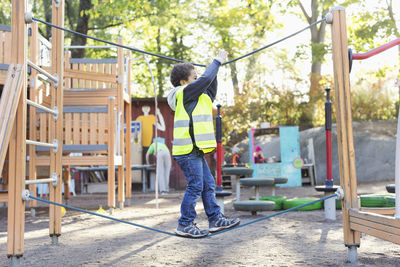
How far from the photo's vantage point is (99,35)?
704 inches

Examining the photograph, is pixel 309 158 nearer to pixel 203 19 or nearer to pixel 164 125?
pixel 164 125

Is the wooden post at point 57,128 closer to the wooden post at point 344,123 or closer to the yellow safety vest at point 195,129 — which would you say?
the yellow safety vest at point 195,129

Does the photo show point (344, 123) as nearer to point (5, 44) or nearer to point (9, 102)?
point (9, 102)

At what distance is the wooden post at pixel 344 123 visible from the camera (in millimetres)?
3594

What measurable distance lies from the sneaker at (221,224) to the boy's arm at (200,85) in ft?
3.35

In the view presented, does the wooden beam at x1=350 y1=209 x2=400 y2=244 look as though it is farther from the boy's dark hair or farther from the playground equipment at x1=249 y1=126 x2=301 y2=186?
the playground equipment at x1=249 y1=126 x2=301 y2=186

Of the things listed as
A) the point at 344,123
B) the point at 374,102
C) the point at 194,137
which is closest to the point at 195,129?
the point at 194,137

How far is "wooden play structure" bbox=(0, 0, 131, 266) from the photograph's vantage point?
355 centimetres

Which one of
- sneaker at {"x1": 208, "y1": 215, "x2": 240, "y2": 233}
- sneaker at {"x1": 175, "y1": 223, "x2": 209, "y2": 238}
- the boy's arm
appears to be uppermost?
the boy's arm

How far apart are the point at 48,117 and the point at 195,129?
4061 millimetres

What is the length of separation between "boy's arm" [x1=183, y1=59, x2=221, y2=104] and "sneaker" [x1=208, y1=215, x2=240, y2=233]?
102cm

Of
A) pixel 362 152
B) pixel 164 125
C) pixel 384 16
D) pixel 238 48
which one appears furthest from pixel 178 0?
pixel 362 152

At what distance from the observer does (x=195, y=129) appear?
3494 mm

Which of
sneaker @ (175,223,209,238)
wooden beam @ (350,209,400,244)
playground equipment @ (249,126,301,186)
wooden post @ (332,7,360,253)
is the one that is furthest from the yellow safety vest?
playground equipment @ (249,126,301,186)
